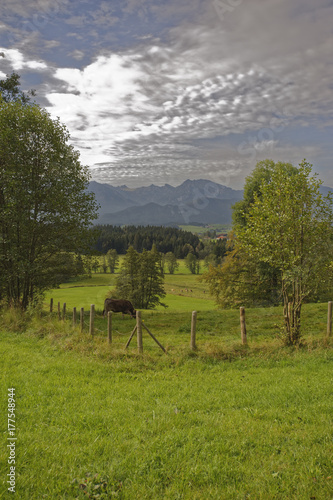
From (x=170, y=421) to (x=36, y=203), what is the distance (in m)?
19.9

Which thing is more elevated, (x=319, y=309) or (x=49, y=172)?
(x=49, y=172)

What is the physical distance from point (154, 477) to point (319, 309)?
2588 centimetres

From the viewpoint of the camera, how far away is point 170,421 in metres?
6.96

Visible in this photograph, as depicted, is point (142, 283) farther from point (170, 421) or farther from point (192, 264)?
point (192, 264)

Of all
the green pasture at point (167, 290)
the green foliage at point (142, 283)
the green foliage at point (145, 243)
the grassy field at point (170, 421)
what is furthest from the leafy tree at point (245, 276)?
the green foliage at point (145, 243)

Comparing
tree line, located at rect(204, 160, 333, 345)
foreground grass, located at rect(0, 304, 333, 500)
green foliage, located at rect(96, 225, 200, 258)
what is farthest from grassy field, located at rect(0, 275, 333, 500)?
green foliage, located at rect(96, 225, 200, 258)

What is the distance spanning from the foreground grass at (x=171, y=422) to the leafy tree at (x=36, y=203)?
407 inches

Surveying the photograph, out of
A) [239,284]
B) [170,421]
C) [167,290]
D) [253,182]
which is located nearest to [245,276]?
[239,284]

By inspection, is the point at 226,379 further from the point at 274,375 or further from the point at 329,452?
the point at 329,452

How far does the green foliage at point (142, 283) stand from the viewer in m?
58.2

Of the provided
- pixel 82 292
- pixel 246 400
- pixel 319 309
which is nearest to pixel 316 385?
pixel 246 400

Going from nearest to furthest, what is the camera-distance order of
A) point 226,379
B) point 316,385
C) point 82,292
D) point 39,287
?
1. point 316,385
2. point 226,379
3. point 39,287
4. point 82,292

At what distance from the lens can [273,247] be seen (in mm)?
15016

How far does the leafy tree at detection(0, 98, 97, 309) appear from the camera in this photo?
20.8 meters
